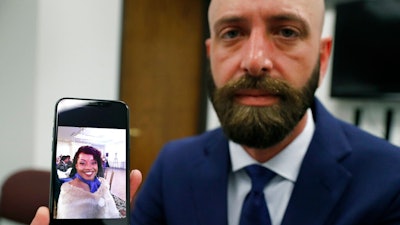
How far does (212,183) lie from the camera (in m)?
0.77

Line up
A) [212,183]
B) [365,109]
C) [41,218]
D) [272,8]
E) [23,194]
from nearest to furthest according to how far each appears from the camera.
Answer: [41,218]
[272,8]
[212,183]
[23,194]
[365,109]

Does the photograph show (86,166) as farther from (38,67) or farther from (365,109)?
(365,109)

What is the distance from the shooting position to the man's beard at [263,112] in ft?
2.16

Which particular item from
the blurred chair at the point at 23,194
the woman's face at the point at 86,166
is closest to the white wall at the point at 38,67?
the blurred chair at the point at 23,194

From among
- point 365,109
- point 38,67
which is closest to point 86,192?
point 38,67

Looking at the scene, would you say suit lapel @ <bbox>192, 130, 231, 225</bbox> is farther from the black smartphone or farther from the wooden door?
the wooden door

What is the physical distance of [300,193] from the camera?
27.1 inches

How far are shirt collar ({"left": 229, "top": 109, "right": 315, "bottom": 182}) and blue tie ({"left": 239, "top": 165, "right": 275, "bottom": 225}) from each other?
2 centimetres

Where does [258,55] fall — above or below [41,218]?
above

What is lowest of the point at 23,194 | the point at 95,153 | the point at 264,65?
the point at 23,194

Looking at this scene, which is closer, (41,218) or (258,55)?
(41,218)

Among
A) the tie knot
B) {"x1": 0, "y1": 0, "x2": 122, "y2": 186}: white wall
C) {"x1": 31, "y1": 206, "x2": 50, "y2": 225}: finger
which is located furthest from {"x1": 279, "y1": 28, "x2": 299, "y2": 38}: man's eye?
{"x1": 0, "y1": 0, "x2": 122, "y2": 186}: white wall

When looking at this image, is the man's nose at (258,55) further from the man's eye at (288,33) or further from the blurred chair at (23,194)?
the blurred chair at (23,194)

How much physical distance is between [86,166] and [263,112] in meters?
0.35
